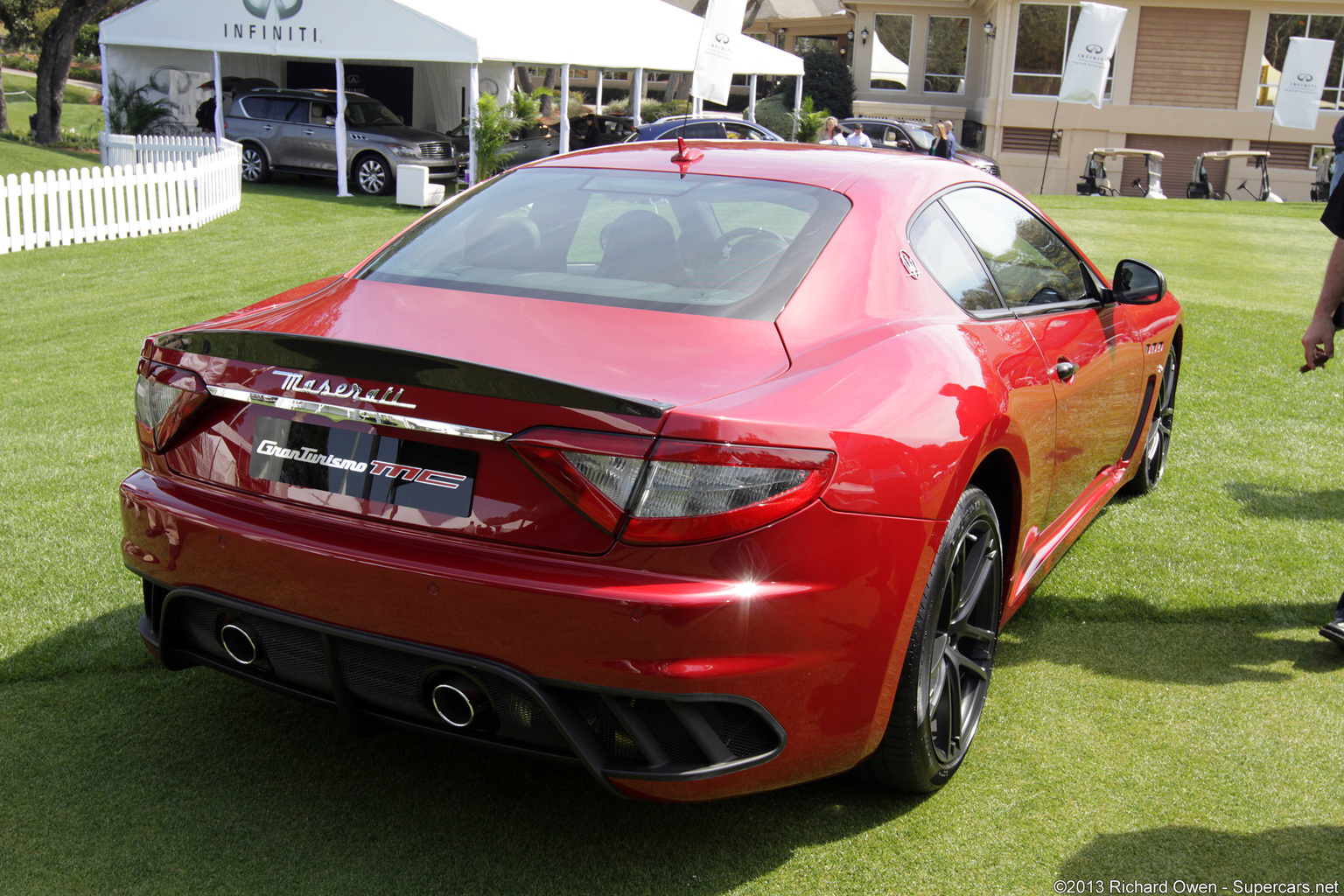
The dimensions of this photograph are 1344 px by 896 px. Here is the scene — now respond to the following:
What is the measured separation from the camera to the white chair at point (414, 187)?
63.0 ft

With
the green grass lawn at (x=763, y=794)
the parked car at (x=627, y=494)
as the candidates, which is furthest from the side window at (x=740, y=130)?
the parked car at (x=627, y=494)

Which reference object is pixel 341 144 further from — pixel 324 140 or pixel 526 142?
pixel 526 142

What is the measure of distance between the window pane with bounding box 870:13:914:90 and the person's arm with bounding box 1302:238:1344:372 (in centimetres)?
4026

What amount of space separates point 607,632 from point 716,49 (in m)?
20.6

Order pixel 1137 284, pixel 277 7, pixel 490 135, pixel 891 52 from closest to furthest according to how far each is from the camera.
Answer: pixel 1137 284 → pixel 490 135 → pixel 277 7 → pixel 891 52

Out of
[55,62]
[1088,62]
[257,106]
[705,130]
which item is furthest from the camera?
[55,62]

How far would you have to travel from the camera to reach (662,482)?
223cm

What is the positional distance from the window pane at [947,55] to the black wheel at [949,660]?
41.2 m

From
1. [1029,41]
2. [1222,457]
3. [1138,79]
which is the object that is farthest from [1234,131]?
[1222,457]

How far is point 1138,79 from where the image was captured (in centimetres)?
3616

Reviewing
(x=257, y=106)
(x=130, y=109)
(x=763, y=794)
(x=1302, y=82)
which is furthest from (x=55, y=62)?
(x=763, y=794)

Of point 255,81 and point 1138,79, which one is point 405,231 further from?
point 1138,79

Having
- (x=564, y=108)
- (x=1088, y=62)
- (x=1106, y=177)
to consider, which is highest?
(x=1088, y=62)

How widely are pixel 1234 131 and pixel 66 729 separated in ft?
128
